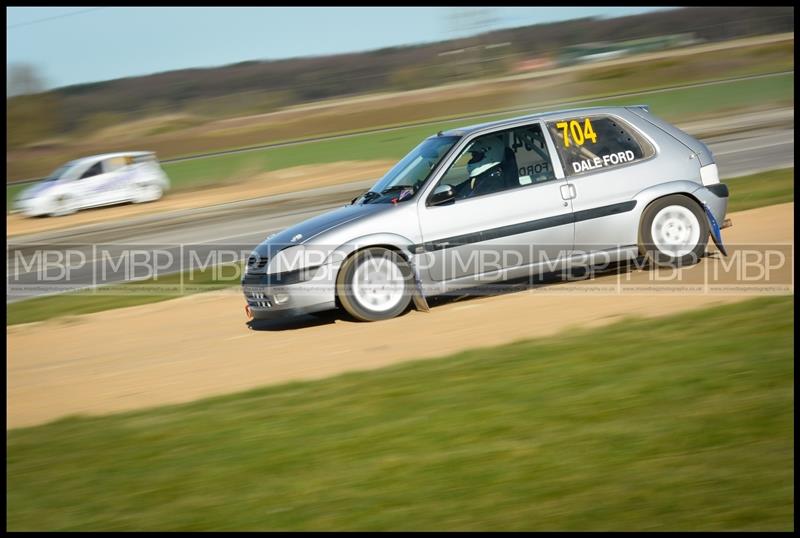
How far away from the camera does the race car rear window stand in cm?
909

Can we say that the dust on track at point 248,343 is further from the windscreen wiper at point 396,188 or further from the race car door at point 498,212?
the windscreen wiper at point 396,188

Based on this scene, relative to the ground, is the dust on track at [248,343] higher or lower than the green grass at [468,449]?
higher

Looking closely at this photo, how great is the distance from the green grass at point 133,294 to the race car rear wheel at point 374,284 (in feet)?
12.6

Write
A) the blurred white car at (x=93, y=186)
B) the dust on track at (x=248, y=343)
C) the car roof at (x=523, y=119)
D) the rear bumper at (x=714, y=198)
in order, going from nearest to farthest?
the dust on track at (x=248, y=343)
the car roof at (x=523, y=119)
the rear bumper at (x=714, y=198)
the blurred white car at (x=93, y=186)

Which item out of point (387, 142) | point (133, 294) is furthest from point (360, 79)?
point (133, 294)

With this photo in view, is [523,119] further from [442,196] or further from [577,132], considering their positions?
[442,196]

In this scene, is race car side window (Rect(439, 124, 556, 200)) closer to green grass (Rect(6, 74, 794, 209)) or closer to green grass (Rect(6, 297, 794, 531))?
green grass (Rect(6, 297, 794, 531))

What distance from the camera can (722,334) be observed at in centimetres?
702

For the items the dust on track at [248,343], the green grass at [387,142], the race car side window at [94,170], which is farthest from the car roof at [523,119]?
the green grass at [387,142]

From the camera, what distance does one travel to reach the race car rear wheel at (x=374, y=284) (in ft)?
28.2

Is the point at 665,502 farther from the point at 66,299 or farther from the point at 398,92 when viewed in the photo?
the point at 398,92

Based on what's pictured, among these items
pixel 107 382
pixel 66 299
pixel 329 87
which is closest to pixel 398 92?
pixel 329 87

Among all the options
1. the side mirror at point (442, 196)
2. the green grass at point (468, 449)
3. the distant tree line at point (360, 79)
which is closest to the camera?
the green grass at point (468, 449)

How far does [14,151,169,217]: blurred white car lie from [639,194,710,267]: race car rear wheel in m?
21.2
